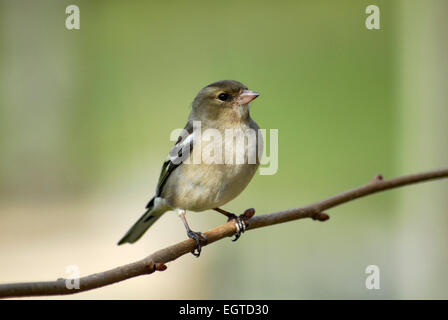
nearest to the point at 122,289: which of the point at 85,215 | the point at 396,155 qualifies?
the point at 85,215

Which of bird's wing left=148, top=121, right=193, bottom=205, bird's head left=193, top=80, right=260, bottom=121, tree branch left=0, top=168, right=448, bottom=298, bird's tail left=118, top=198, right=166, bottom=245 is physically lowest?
bird's tail left=118, top=198, right=166, bottom=245

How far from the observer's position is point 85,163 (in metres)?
3.77

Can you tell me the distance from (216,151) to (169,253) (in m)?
0.52

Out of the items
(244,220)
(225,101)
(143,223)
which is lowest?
(143,223)

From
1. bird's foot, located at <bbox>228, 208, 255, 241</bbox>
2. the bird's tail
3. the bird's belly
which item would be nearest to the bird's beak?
the bird's belly

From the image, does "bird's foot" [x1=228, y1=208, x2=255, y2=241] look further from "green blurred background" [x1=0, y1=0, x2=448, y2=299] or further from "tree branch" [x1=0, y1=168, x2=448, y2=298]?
"green blurred background" [x1=0, y1=0, x2=448, y2=299]

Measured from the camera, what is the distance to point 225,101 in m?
1.48

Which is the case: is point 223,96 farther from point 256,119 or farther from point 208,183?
point 256,119

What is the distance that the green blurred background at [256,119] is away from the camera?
277cm

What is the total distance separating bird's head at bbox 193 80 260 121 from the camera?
1449mm

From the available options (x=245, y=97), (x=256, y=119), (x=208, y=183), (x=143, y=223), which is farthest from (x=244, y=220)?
(x=256, y=119)

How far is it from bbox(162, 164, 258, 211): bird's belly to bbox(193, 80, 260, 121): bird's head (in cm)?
16

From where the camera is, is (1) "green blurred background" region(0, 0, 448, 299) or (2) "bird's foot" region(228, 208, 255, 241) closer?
(2) "bird's foot" region(228, 208, 255, 241)

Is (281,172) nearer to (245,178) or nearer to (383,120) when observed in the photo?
(383,120)
